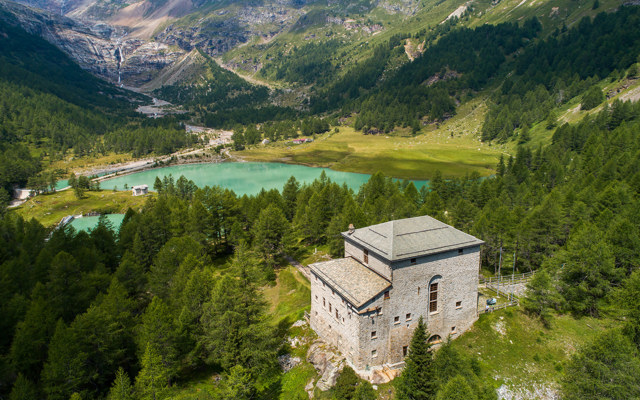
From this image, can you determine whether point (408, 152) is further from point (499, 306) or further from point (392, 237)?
point (392, 237)

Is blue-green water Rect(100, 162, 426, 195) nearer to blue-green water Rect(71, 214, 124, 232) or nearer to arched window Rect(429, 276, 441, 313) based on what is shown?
blue-green water Rect(71, 214, 124, 232)

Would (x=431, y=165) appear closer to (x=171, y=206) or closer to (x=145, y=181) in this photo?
(x=171, y=206)

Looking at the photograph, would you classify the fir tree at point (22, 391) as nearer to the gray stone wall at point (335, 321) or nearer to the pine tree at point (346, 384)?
the pine tree at point (346, 384)

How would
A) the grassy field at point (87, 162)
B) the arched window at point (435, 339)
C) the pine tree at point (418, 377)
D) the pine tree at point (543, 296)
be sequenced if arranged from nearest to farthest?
the pine tree at point (418, 377)
the arched window at point (435, 339)
the pine tree at point (543, 296)
the grassy field at point (87, 162)

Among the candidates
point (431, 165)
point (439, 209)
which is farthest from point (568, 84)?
point (439, 209)

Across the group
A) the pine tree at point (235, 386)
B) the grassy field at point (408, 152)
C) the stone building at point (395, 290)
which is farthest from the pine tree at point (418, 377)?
the grassy field at point (408, 152)

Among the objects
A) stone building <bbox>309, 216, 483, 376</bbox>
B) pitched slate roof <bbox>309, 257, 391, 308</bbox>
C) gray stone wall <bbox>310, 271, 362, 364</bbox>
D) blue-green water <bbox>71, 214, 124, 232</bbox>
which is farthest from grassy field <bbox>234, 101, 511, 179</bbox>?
gray stone wall <bbox>310, 271, 362, 364</bbox>

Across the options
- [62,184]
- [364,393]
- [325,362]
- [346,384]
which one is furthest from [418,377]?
[62,184]
